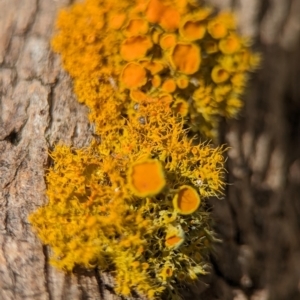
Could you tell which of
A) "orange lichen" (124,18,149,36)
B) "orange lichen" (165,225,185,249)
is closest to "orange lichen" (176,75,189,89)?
"orange lichen" (124,18,149,36)

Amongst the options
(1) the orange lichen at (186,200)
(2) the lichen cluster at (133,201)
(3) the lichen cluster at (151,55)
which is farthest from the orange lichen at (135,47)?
(1) the orange lichen at (186,200)

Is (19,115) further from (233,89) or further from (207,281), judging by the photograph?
(207,281)

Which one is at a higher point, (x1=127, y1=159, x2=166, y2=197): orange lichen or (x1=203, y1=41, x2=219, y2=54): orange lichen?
(x1=203, y1=41, x2=219, y2=54): orange lichen

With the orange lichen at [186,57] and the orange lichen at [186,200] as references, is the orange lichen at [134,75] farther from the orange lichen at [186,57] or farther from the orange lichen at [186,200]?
the orange lichen at [186,200]

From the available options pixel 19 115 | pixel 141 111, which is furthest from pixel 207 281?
pixel 19 115

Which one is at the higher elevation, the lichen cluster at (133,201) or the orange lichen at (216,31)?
the orange lichen at (216,31)

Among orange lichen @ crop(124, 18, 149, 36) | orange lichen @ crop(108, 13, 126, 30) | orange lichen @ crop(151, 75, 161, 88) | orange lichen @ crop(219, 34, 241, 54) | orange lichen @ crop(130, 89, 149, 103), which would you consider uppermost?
orange lichen @ crop(108, 13, 126, 30)

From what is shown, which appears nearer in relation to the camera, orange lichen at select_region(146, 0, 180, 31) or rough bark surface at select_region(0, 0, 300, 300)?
orange lichen at select_region(146, 0, 180, 31)

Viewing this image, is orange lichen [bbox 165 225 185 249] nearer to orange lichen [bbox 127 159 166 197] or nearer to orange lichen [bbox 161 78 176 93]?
orange lichen [bbox 127 159 166 197]
